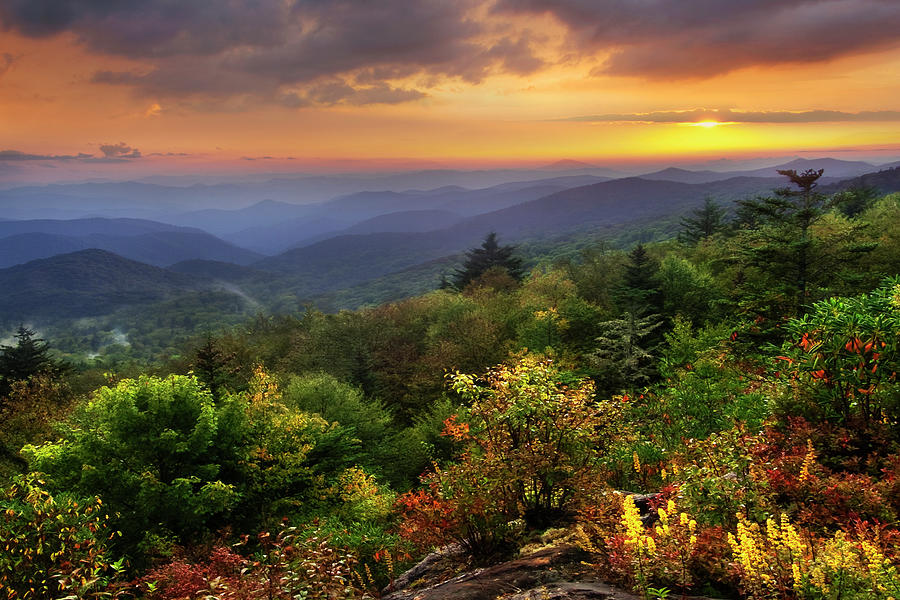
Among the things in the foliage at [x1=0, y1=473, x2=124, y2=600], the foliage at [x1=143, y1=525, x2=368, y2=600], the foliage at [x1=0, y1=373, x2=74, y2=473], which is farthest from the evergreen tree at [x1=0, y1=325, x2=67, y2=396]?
the foliage at [x1=143, y1=525, x2=368, y2=600]

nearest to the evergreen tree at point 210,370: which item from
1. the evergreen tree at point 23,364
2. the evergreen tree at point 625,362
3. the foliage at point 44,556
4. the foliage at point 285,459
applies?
the foliage at point 285,459

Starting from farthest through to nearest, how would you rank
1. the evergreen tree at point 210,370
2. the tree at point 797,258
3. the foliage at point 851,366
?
the evergreen tree at point 210,370
the tree at point 797,258
the foliage at point 851,366

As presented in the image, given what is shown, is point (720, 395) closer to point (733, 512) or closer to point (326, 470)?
point (733, 512)

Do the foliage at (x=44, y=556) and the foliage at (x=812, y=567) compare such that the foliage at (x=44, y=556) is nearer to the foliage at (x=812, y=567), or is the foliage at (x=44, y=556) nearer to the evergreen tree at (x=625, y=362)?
the foliage at (x=812, y=567)

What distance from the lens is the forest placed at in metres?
5.18

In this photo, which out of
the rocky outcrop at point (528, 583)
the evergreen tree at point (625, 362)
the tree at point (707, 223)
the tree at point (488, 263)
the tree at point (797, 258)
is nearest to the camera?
the rocky outcrop at point (528, 583)

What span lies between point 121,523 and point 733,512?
17.7 meters

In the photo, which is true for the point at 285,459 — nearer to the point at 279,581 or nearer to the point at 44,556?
the point at 44,556

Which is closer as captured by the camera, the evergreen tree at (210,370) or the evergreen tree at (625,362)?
the evergreen tree at (625,362)

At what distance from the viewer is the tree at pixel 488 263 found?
224 feet

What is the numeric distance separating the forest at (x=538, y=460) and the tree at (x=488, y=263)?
97.0 ft

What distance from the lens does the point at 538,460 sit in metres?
6.41

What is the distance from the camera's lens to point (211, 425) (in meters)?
16.7

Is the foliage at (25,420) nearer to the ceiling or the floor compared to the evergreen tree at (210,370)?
nearer to the floor
